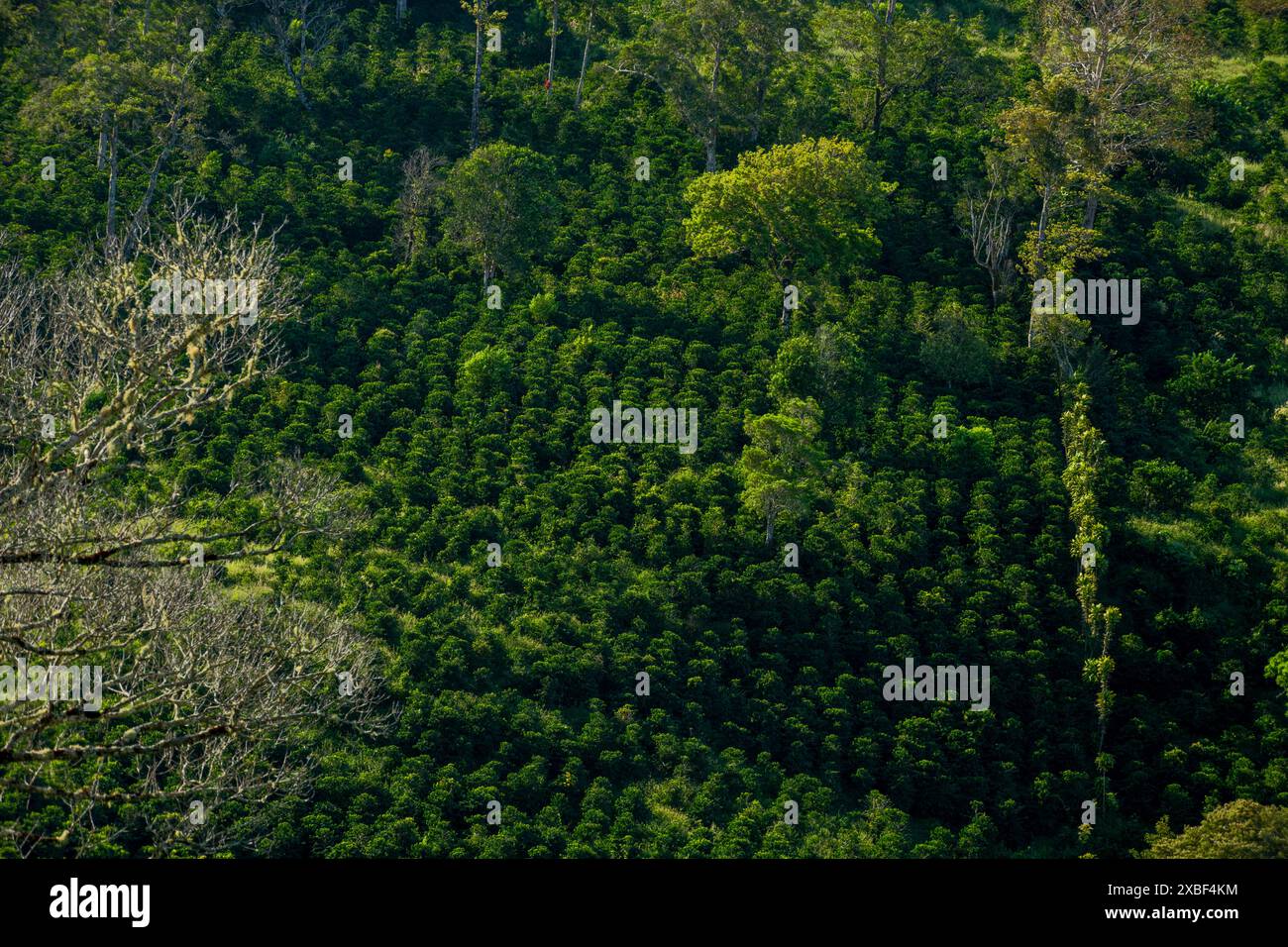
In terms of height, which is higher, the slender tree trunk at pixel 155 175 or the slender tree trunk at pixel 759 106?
the slender tree trunk at pixel 759 106

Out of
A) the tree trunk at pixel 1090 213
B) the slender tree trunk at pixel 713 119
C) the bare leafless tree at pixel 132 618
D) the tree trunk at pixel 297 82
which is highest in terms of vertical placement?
the tree trunk at pixel 297 82

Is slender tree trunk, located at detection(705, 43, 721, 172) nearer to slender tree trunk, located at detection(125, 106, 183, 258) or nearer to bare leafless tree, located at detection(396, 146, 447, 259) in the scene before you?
bare leafless tree, located at detection(396, 146, 447, 259)

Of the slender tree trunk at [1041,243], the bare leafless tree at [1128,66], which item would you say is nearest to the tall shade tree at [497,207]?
the slender tree trunk at [1041,243]

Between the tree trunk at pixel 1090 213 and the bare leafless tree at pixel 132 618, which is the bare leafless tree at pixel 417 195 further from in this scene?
Result: the tree trunk at pixel 1090 213

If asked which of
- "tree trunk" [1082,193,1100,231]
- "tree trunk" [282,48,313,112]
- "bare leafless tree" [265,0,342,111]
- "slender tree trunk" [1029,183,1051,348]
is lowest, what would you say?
"slender tree trunk" [1029,183,1051,348]

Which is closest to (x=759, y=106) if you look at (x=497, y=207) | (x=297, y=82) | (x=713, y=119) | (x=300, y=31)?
(x=713, y=119)

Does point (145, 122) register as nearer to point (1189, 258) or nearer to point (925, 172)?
point (925, 172)

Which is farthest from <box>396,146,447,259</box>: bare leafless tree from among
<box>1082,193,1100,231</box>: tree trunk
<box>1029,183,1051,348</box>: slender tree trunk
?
<box>1082,193,1100,231</box>: tree trunk

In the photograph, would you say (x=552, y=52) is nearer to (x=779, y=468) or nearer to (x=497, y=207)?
(x=497, y=207)
